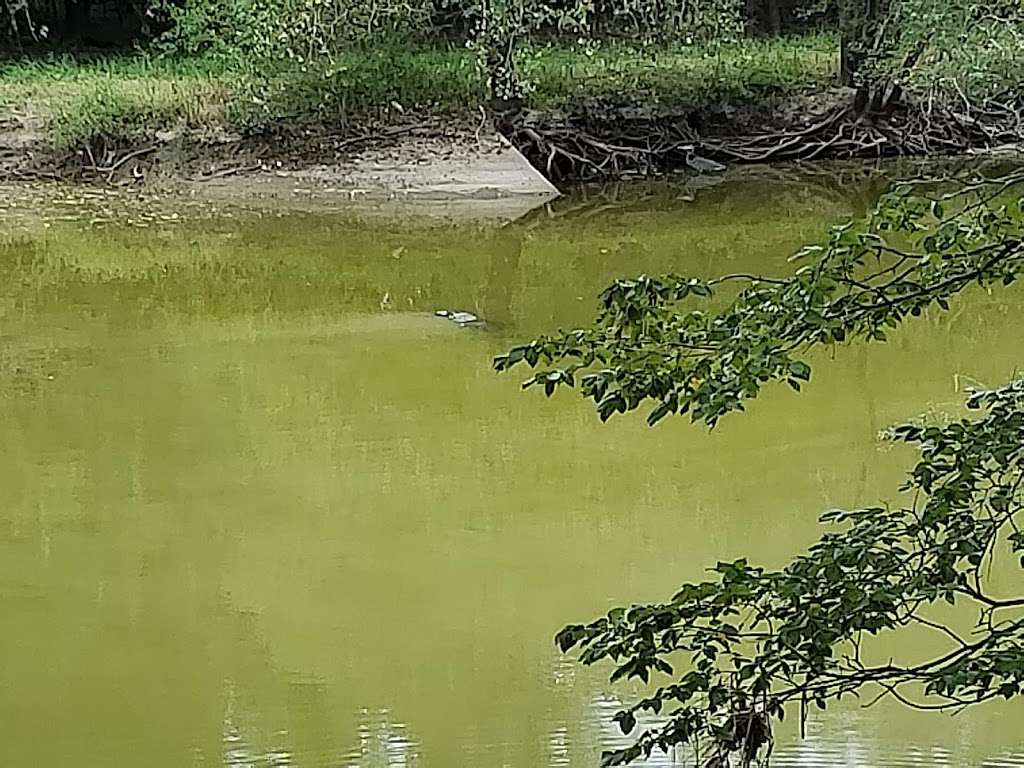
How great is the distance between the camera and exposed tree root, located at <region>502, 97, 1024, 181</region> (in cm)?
1145

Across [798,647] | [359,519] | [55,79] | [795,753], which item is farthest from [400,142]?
[798,647]

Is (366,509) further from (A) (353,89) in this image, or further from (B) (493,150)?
(A) (353,89)

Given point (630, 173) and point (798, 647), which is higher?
point (798, 647)

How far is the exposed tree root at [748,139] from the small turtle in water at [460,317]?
4294 millimetres

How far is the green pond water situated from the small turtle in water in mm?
97

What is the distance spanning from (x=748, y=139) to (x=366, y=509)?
839cm

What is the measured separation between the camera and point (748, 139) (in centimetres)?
1227

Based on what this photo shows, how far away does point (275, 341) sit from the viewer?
21.7 ft

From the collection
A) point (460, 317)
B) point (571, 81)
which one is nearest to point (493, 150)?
point (571, 81)

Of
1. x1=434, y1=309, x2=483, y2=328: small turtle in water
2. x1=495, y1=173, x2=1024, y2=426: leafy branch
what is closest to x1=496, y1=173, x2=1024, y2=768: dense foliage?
x1=495, y1=173, x2=1024, y2=426: leafy branch

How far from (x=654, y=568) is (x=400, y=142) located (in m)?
8.00

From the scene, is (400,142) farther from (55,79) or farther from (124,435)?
(124,435)

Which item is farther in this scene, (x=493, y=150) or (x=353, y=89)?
(x=353, y=89)

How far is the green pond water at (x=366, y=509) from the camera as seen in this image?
3287mm
